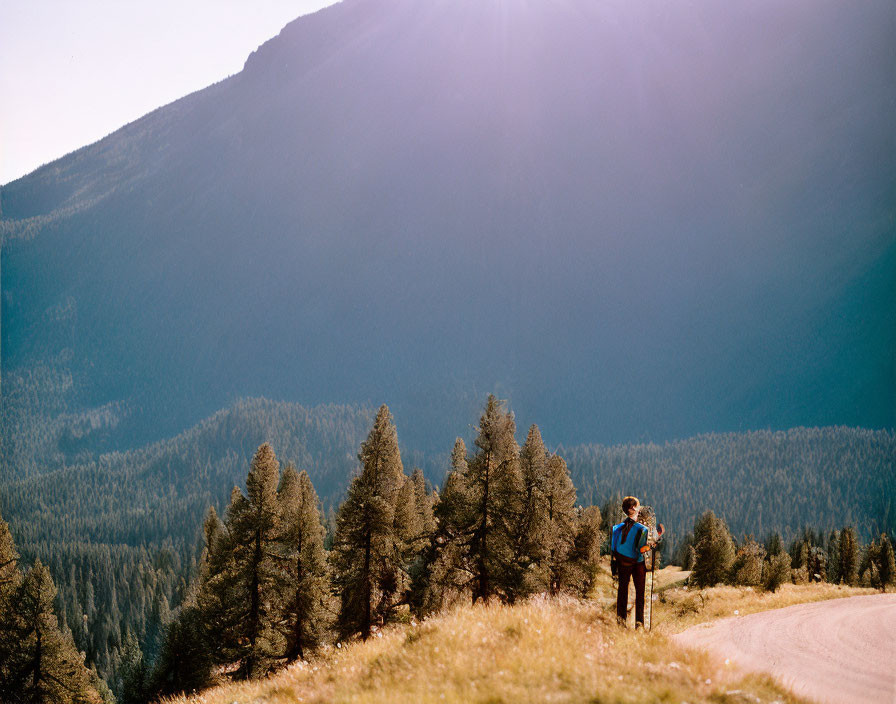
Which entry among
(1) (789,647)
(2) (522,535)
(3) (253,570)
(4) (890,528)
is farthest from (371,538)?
(4) (890,528)

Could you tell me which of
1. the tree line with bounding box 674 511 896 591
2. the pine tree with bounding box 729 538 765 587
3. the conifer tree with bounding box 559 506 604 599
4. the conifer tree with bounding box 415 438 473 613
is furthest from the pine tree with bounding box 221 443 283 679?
the pine tree with bounding box 729 538 765 587

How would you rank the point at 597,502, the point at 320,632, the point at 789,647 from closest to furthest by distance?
the point at 789,647 < the point at 320,632 < the point at 597,502

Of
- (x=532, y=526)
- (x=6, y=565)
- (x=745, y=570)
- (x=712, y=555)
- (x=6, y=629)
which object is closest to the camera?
(x=6, y=629)

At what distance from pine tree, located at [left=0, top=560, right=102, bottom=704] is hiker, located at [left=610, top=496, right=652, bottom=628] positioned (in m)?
29.5

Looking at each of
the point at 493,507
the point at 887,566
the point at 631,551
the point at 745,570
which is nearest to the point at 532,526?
the point at 493,507

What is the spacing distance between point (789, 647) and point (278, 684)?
43.1 ft

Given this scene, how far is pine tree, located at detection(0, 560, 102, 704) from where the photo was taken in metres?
27.9

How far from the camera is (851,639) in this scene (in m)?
14.7

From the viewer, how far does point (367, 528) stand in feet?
89.1

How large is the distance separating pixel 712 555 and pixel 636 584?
53.0m

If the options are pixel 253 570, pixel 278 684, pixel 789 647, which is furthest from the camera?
pixel 253 570

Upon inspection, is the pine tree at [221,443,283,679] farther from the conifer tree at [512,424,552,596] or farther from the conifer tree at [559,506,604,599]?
the conifer tree at [559,506,604,599]

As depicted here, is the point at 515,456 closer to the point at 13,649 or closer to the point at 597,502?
the point at 13,649

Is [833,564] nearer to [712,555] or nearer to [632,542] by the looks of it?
[712,555]
